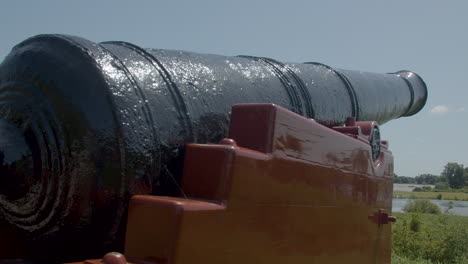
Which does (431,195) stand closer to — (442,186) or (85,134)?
(442,186)

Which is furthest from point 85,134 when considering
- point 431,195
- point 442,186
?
point 442,186

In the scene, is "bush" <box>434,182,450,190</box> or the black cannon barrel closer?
the black cannon barrel

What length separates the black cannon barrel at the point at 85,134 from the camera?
1.76 metres

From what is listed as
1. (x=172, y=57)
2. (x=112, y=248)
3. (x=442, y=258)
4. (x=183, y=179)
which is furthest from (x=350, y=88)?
(x=442, y=258)

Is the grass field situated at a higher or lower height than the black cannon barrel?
lower

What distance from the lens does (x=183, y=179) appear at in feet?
6.35

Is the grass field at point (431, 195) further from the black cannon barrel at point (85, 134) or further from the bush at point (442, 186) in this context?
the black cannon barrel at point (85, 134)

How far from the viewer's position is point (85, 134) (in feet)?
5.77

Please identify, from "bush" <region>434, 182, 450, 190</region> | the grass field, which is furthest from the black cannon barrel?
"bush" <region>434, 182, 450, 190</region>

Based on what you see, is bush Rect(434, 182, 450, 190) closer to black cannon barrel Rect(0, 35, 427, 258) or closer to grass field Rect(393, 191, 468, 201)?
grass field Rect(393, 191, 468, 201)

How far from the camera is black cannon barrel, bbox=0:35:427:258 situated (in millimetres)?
1758

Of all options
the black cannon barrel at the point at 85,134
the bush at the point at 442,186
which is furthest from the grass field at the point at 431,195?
the black cannon barrel at the point at 85,134

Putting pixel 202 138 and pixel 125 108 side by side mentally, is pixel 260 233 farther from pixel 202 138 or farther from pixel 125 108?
pixel 125 108

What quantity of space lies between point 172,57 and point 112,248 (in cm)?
92
